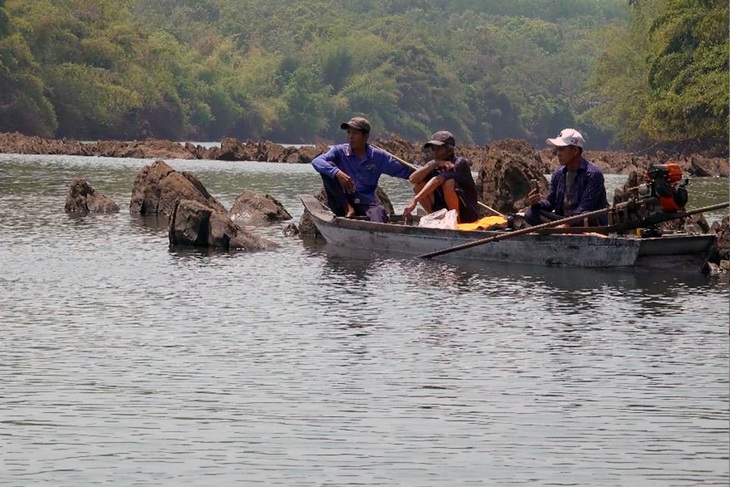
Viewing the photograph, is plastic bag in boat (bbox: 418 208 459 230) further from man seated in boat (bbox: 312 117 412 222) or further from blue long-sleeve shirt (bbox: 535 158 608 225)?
blue long-sleeve shirt (bbox: 535 158 608 225)

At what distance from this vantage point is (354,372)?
11344 mm

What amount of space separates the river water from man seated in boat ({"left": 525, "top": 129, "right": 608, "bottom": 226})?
0.66 m

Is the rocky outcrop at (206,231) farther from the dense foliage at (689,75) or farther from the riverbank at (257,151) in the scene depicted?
the riverbank at (257,151)

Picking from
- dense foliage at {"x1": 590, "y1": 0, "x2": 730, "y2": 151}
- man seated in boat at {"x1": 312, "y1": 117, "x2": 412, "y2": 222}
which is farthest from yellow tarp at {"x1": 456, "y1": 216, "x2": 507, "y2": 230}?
dense foliage at {"x1": 590, "y1": 0, "x2": 730, "y2": 151}

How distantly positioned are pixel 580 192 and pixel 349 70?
110 metres

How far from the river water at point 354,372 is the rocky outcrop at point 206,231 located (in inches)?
28.5

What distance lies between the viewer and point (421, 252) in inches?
762

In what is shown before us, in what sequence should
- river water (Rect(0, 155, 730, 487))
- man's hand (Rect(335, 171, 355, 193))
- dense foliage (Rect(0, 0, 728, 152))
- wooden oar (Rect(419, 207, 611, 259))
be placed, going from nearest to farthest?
river water (Rect(0, 155, 730, 487)) → wooden oar (Rect(419, 207, 611, 259)) → man's hand (Rect(335, 171, 355, 193)) → dense foliage (Rect(0, 0, 728, 152))

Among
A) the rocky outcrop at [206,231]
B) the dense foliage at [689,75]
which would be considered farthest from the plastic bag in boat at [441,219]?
the dense foliage at [689,75]

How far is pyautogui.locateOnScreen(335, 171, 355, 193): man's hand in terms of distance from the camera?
765 inches

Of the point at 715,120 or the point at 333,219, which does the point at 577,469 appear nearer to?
the point at 333,219

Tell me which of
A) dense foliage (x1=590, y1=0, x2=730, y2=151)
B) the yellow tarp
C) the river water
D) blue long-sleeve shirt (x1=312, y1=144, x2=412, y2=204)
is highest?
dense foliage (x1=590, y1=0, x2=730, y2=151)

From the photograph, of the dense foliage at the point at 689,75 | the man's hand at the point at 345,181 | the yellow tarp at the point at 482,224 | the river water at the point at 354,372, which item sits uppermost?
the dense foliage at the point at 689,75

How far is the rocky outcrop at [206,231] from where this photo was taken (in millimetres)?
20250
